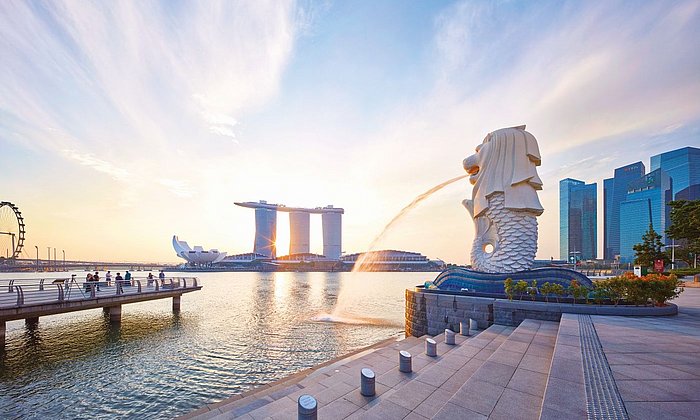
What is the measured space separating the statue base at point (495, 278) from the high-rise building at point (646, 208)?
145 metres

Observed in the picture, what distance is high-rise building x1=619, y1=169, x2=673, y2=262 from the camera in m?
124

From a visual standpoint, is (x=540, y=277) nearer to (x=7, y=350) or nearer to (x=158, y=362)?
(x=158, y=362)

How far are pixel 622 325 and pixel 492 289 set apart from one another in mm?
8012

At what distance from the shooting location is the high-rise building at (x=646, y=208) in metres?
124

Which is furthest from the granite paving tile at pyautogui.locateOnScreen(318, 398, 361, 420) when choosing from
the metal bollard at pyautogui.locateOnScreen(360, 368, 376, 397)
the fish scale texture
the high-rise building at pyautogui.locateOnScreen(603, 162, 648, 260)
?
the high-rise building at pyautogui.locateOnScreen(603, 162, 648, 260)

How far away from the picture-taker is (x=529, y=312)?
12.2 m

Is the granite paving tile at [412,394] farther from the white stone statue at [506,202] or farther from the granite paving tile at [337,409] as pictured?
the white stone statue at [506,202]

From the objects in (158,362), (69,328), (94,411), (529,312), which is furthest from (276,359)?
(69,328)

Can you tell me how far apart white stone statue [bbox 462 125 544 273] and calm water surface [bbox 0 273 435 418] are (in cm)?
760

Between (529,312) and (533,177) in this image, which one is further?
(533,177)

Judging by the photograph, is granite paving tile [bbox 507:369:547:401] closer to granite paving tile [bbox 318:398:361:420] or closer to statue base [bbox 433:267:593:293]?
granite paving tile [bbox 318:398:361:420]

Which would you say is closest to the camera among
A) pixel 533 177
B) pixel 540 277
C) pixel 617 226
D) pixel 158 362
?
pixel 158 362

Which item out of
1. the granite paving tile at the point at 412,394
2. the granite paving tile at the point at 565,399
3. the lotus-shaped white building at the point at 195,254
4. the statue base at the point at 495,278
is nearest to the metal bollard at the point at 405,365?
the granite paving tile at the point at 412,394

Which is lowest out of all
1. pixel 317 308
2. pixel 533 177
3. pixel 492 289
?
pixel 317 308
